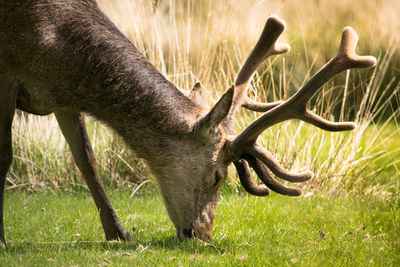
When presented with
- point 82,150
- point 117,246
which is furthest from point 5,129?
point 117,246

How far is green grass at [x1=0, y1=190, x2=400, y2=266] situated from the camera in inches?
176

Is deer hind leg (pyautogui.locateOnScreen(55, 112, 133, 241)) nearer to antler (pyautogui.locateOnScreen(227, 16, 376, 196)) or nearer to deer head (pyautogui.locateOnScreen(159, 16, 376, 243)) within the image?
deer head (pyautogui.locateOnScreen(159, 16, 376, 243))

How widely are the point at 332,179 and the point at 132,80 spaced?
3.51m

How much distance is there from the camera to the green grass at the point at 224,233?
4473 mm

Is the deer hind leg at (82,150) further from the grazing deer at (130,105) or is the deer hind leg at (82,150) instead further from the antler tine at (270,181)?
the antler tine at (270,181)

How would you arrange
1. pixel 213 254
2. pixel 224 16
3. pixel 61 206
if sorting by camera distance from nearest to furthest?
pixel 213 254 → pixel 61 206 → pixel 224 16

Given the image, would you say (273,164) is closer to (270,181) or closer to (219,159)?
(270,181)

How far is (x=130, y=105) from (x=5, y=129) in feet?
3.45

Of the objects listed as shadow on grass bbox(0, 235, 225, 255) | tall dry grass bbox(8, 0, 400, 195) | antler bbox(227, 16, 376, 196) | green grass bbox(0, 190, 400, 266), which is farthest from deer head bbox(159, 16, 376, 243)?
tall dry grass bbox(8, 0, 400, 195)

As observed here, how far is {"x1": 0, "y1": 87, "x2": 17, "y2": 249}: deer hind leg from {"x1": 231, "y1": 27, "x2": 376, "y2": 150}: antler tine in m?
1.79

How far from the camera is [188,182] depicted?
4.88 m

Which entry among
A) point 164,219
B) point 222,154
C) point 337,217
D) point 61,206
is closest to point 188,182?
point 222,154

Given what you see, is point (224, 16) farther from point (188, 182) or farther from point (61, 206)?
point (188, 182)

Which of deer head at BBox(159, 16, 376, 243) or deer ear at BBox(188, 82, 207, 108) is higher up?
deer ear at BBox(188, 82, 207, 108)
